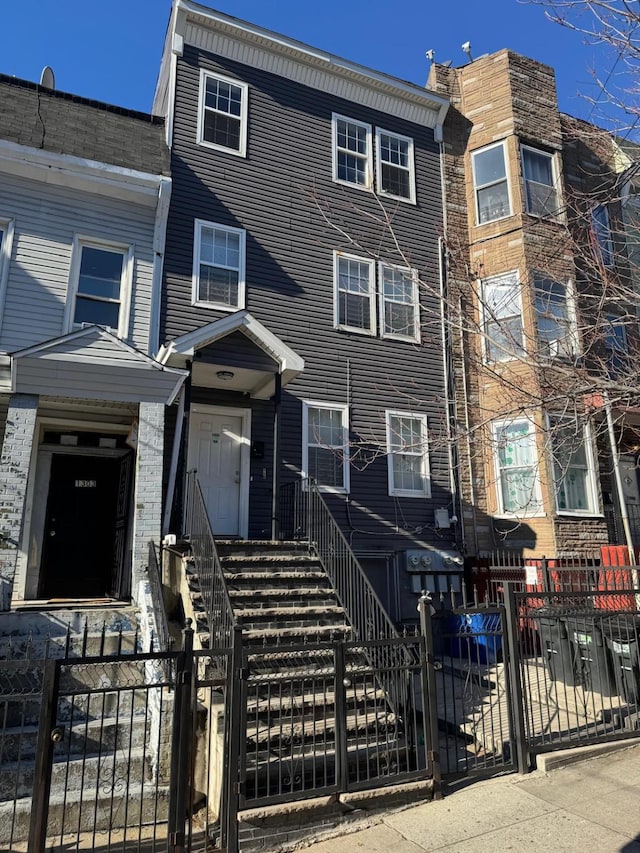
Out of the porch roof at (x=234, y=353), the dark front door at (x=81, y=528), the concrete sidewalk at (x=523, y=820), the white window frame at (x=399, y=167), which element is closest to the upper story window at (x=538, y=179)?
the white window frame at (x=399, y=167)

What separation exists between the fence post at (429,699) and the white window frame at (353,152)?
10.3m

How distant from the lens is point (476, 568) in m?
11.7

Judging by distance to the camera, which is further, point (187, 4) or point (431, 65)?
point (431, 65)

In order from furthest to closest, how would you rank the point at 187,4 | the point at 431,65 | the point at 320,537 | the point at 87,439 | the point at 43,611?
the point at 431,65, the point at 187,4, the point at 87,439, the point at 320,537, the point at 43,611

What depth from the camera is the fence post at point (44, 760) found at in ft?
12.2

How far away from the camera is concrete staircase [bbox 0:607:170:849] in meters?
4.25

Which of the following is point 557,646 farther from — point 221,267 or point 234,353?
point 221,267

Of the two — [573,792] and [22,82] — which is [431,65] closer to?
[22,82]

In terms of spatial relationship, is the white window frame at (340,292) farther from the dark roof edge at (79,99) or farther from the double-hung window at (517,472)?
the dark roof edge at (79,99)

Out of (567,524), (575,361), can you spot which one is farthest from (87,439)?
(567,524)

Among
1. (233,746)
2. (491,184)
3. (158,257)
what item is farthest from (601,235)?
(233,746)

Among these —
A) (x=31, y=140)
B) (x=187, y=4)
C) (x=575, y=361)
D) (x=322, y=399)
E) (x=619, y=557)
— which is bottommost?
(x=619, y=557)

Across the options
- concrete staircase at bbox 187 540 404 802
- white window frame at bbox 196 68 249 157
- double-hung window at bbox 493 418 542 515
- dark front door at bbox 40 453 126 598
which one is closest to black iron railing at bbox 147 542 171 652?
concrete staircase at bbox 187 540 404 802

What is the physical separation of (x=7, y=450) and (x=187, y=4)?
31.2 feet
